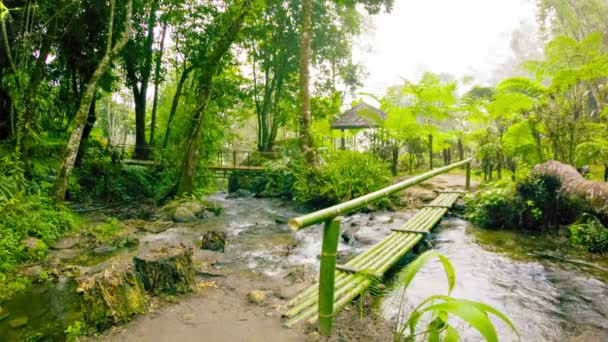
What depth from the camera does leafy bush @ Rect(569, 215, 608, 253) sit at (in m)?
4.69

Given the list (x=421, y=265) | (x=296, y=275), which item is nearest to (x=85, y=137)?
(x=296, y=275)

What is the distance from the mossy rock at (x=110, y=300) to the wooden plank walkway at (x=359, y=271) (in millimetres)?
1243

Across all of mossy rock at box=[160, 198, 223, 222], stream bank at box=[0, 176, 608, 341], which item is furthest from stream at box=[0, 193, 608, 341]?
mossy rock at box=[160, 198, 223, 222]

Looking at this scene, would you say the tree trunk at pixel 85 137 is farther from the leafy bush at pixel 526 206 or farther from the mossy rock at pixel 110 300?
the leafy bush at pixel 526 206

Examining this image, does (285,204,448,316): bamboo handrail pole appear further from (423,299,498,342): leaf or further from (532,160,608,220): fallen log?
(532,160,608,220): fallen log

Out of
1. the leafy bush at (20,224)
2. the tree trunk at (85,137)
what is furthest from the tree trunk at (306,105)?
the tree trunk at (85,137)

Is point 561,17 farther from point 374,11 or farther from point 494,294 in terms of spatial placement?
point 494,294

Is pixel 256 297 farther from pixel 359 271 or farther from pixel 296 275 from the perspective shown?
pixel 359 271

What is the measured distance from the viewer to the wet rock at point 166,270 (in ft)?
10.6

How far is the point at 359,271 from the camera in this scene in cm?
330

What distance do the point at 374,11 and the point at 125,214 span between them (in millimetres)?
9239

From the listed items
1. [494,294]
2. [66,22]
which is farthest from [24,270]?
[66,22]

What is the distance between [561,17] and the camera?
2092 cm

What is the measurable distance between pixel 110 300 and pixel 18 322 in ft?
3.77
